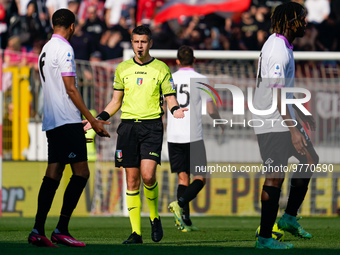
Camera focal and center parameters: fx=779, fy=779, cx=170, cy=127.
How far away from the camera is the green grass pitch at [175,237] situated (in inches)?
256

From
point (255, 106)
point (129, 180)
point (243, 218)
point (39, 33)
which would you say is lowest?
point (243, 218)

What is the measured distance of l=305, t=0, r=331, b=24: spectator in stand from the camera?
16.6 meters

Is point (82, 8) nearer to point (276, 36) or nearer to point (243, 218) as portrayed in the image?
point (243, 218)

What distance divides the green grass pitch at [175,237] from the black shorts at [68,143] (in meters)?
0.80

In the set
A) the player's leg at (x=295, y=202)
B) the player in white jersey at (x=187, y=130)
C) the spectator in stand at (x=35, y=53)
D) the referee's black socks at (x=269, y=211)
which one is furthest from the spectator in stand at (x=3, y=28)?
the referee's black socks at (x=269, y=211)

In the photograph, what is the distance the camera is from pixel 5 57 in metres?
14.2

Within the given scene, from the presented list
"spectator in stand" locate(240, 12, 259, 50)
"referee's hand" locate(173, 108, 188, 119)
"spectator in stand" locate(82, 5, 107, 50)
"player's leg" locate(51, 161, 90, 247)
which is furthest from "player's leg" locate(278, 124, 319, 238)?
"spectator in stand" locate(82, 5, 107, 50)

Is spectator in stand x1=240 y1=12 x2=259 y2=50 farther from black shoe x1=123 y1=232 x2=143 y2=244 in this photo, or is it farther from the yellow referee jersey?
black shoe x1=123 y1=232 x2=143 y2=244

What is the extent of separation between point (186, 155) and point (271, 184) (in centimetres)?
339

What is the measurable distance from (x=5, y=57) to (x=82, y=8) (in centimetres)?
304

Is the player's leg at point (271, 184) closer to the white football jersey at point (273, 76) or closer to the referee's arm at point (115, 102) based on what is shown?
Result: the white football jersey at point (273, 76)

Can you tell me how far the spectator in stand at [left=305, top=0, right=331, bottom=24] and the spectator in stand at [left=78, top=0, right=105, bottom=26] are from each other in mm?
4437

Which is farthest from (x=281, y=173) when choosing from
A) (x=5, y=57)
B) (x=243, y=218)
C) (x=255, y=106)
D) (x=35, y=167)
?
(x=5, y=57)

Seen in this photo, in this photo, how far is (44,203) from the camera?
22.7ft
